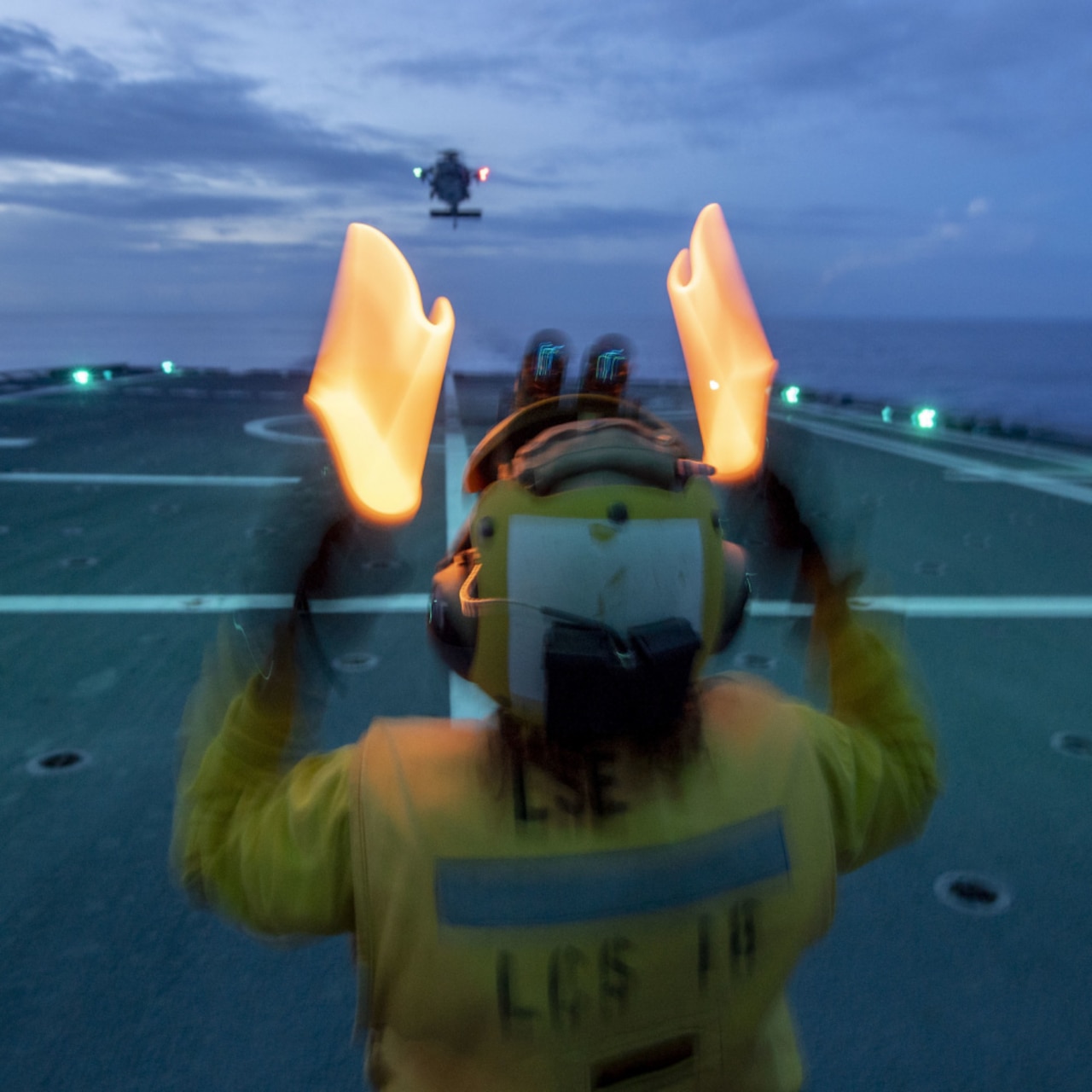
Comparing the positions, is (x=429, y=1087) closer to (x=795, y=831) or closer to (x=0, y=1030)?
(x=795, y=831)

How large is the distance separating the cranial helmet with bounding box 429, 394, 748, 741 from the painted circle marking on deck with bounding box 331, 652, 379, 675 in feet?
9.26

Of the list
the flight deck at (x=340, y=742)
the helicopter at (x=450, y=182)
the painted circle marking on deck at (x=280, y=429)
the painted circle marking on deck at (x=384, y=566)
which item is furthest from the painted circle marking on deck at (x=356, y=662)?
the helicopter at (x=450, y=182)

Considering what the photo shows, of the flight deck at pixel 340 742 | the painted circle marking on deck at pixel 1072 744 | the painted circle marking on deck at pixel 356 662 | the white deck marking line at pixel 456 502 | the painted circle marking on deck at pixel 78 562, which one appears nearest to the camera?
the flight deck at pixel 340 742

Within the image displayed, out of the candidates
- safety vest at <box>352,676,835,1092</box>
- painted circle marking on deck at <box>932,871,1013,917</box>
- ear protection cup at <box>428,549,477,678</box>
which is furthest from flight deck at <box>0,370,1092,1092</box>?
safety vest at <box>352,676,835,1092</box>

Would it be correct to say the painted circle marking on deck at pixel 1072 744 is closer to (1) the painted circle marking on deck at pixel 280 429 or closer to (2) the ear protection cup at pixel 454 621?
(2) the ear protection cup at pixel 454 621

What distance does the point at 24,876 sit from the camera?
2.30m

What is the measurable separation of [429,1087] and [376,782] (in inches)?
15.6

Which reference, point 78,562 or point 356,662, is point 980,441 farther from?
point 78,562

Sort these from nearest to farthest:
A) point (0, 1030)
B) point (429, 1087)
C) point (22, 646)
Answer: point (429, 1087) < point (0, 1030) < point (22, 646)

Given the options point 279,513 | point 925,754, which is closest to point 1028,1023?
point 925,754

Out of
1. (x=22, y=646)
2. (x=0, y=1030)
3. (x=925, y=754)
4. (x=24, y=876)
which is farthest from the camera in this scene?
(x=22, y=646)

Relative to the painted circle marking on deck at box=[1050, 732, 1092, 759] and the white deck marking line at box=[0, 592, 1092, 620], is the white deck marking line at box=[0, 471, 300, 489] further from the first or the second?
the painted circle marking on deck at box=[1050, 732, 1092, 759]

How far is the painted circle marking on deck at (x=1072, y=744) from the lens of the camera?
9.83 ft

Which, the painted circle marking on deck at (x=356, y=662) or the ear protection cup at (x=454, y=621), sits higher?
the ear protection cup at (x=454, y=621)
